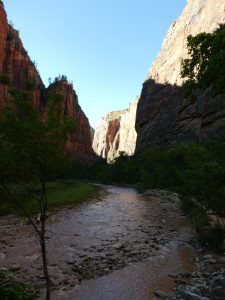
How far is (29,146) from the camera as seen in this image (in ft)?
29.0

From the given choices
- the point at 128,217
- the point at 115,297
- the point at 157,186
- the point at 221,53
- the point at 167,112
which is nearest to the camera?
the point at 221,53

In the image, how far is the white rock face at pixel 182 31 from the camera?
73812 mm

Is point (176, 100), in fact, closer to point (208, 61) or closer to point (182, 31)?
point (182, 31)

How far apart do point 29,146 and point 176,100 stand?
261 ft

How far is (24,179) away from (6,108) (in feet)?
7.00

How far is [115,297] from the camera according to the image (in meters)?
11.2

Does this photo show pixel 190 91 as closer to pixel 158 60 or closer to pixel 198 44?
pixel 198 44

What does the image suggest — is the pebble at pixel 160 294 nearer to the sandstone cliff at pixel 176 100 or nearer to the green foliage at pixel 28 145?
the green foliage at pixel 28 145

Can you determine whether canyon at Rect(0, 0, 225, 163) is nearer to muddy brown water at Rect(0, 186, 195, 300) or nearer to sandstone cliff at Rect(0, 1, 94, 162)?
sandstone cliff at Rect(0, 1, 94, 162)

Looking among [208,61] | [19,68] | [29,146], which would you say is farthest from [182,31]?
[29,146]

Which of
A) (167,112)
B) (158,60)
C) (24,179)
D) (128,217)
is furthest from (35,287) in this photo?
(158,60)

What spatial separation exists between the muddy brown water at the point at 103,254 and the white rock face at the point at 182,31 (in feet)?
195

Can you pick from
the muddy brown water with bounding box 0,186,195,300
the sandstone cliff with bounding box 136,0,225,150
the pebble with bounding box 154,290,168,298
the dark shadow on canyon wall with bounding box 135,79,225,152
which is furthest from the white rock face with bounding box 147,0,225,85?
the pebble with bounding box 154,290,168,298

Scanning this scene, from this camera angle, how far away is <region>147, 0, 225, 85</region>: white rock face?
73.8 metres
